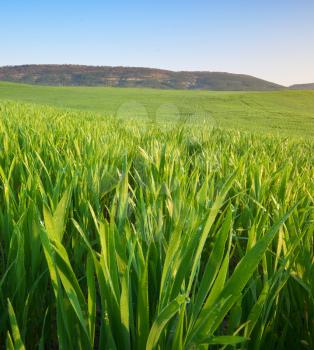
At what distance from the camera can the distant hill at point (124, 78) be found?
2751 inches

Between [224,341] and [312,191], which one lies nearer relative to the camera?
[224,341]

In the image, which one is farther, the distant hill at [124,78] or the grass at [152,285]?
the distant hill at [124,78]

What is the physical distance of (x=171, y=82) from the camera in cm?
7138

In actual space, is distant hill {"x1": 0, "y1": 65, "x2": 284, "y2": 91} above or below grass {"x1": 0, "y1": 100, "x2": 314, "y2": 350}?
above

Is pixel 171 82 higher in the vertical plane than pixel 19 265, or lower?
higher

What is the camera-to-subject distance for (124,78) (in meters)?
73.1

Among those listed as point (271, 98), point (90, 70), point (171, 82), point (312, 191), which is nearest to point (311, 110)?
point (271, 98)

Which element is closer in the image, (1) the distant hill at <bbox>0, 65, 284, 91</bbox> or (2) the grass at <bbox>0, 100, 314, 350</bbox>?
(2) the grass at <bbox>0, 100, 314, 350</bbox>

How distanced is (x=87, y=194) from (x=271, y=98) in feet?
90.7

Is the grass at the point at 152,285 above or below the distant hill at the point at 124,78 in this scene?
below

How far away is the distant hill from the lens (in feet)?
229

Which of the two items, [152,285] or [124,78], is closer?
[152,285]

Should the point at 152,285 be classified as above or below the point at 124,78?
below

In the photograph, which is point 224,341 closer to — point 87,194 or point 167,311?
point 167,311
